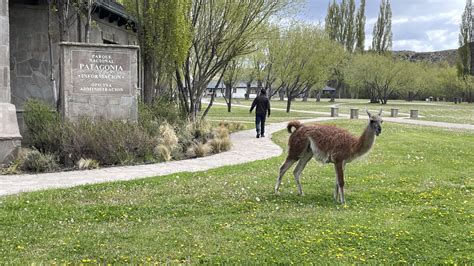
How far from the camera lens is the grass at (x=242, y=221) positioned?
4758 millimetres

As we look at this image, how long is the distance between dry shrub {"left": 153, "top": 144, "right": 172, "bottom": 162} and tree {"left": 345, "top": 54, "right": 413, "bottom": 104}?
53.5 meters

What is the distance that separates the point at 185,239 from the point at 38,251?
61.4 inches

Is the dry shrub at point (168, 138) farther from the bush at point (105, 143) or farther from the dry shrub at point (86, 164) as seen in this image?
the dry shrub at point (86, 164)

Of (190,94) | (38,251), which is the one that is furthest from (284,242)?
(190,94)

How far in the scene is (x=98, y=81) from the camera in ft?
38.8

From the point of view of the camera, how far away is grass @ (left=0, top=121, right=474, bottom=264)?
187 inches

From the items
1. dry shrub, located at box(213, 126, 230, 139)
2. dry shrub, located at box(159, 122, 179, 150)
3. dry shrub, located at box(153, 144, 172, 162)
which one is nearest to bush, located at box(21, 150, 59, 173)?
dry shrub, located at box(153, 144, 172, 162)

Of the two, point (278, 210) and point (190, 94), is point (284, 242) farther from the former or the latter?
point (190, 94)

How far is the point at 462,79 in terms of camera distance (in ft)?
222

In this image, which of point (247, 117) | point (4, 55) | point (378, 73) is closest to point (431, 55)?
point (378, 73)

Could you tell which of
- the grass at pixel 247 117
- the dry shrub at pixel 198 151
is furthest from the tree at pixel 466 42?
the dry shrub at pixel 198 151

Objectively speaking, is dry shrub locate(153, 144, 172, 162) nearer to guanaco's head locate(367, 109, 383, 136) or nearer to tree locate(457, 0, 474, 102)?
guanaco's head locate(367, 109, 383, 136)

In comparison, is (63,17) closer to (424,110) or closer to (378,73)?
(424,110)

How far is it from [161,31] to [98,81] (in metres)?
3.73
